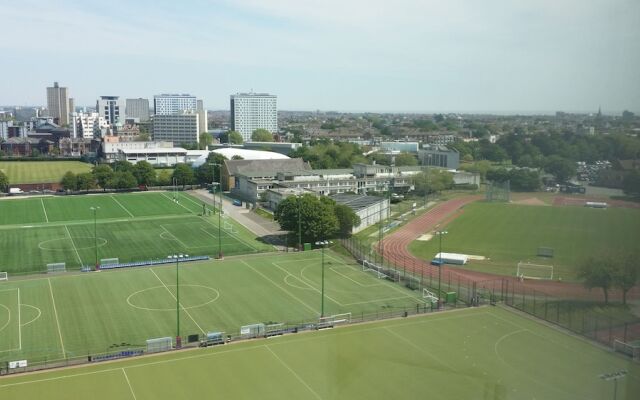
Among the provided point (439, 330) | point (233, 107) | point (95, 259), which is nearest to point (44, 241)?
point (95, 259)

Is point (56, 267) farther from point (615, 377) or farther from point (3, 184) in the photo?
point (3, 184)

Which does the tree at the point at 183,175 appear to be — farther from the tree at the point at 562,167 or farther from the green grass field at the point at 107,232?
the tree at the point at 562,167

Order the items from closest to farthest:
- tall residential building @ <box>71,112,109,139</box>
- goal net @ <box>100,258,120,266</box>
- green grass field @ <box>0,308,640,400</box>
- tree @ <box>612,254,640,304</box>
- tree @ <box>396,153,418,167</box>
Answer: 1. tree @ <box>612,254,640,304</box>
2. green grass field @ <box>0,308,640,400</box>
3. goal net @ <box>100,258,120,266</box>
4. tree @ <box>396,153,418,167</box>
5. tall residential building @ <box>71,112,109,139</box>

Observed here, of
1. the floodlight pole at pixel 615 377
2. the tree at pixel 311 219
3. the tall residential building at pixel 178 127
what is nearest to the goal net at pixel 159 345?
the floodlight pole at pixel 615 377

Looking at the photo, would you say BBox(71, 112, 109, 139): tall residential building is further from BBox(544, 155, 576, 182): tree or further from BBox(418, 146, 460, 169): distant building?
BBox(544, 155, 576, 182): tree

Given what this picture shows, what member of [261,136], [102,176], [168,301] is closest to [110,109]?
[261,136]

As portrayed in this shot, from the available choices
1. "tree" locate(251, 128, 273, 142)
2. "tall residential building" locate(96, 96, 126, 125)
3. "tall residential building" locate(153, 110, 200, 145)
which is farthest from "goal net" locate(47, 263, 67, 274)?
"tall residential building" locate(96, 96, 126, 125)
